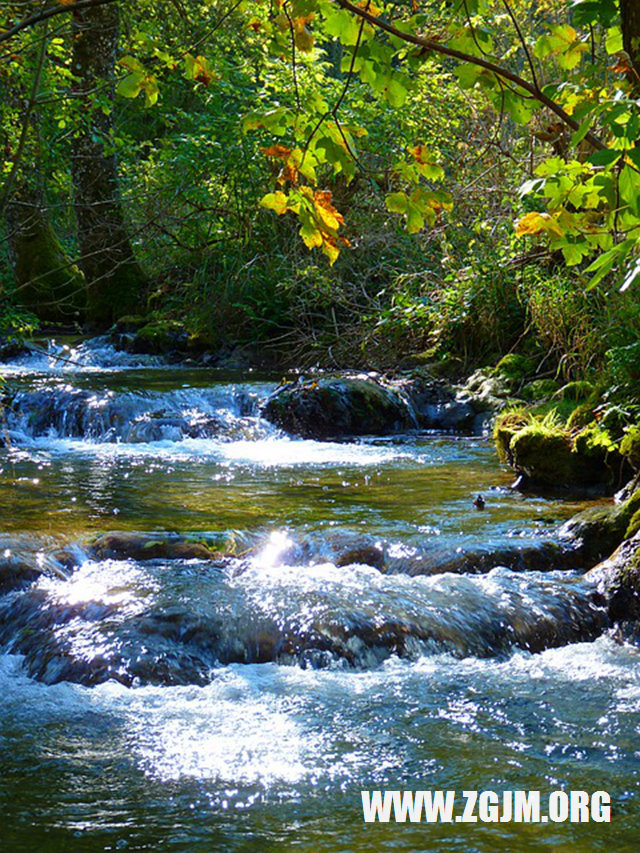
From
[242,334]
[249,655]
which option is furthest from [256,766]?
[242,334]

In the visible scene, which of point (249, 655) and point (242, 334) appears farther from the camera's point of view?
point (242, 334)

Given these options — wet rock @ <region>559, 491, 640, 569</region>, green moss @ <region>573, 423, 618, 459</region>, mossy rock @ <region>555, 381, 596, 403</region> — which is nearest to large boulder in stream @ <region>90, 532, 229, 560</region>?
wet rock @ <region>559, 491, 640, 569</region>

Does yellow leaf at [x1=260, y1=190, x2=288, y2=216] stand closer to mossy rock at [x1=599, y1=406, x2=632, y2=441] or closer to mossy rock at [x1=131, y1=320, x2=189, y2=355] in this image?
mossy rock at [x1=599, y1=406, x2=632, y2=441]

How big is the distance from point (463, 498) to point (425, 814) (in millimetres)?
4113

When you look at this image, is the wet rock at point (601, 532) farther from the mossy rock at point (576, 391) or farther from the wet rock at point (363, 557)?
the mossy rock at point (576, 391)

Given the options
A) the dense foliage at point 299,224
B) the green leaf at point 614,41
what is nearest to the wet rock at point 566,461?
the dense foliage at point 299,224

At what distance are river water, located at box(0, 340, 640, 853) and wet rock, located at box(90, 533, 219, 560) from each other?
48 millimetres

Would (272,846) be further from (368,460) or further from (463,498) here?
(368,460)

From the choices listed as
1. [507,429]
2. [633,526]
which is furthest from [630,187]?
[507,429]

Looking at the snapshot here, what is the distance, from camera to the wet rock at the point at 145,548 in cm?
555

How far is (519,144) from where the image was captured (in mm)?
12359

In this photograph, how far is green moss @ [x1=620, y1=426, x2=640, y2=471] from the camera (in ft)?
21.9

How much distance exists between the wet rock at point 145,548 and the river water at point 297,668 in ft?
0.16

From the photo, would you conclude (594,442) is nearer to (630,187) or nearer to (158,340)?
(630,187)
